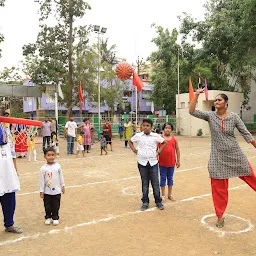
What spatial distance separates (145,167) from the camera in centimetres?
528

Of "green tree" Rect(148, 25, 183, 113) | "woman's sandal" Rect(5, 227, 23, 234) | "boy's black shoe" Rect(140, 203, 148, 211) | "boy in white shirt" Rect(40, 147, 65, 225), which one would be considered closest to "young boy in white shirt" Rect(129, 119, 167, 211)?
"boy's black shoe" Rect(140, 203, 148, 211)

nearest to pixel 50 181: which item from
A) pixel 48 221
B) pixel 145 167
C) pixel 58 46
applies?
pixel 48 221

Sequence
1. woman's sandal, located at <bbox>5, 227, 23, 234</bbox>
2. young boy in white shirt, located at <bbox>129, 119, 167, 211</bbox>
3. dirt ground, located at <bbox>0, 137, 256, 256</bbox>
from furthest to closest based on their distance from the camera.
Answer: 1. young boy in white shirt, located at <bbox>129, 119, 167, 211</bbox>
2. woman's sandal, located at <bbox>5, 227, 23, 234</bbox>
3. dirt ground, located at <bbox>0, 137, 256, 256</bbox>

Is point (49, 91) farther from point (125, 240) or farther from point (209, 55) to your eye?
point (125, 240)

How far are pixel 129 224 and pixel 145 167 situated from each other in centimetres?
105

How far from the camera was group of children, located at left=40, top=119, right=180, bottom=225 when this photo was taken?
15.3ft

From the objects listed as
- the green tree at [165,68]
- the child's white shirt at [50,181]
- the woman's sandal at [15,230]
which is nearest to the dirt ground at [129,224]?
the woman's sandal at [15,230]

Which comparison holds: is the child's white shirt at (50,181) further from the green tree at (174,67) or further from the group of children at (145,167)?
the green tree at (174,67)

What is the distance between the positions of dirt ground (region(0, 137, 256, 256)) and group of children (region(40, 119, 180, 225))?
25cm

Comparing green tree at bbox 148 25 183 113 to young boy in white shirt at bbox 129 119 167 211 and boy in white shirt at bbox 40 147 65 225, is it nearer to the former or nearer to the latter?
young boy in white shirt at bbox 129 119 167 211

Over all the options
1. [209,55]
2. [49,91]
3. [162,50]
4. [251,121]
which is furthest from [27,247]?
[251,121]

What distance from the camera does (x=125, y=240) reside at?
3980 millimetres

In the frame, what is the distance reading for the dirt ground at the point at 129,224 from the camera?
3.73 m

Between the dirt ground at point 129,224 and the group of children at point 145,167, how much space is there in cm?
25
